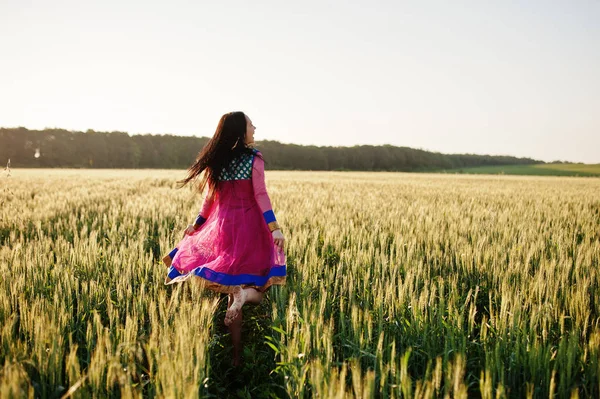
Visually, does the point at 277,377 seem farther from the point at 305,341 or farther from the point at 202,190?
the point at 202,190

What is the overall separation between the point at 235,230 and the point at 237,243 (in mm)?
125

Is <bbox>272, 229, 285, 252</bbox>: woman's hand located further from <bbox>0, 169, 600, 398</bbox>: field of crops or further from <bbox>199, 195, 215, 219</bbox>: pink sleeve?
<bbox>199, 195, 215, 219</bbox>: pink sleeve

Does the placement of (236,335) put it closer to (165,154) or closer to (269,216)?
(269,216)

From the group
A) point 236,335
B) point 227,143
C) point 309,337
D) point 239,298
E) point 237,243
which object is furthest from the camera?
point 227,143

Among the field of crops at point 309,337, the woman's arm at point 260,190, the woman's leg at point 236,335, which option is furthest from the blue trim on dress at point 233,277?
the woman's arm at point 260,190

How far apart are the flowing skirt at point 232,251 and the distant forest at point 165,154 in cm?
5408

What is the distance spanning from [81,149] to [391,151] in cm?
5573

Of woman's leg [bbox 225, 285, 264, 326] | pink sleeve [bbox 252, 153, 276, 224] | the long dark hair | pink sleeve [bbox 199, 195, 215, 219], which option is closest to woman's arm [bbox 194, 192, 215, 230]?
pink sleeve [bbox 199, 195, 215, 219]

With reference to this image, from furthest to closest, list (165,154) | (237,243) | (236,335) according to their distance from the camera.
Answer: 1. (165,154)
2. (237,243)
3. (236,335)

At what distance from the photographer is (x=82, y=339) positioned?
2.20 m

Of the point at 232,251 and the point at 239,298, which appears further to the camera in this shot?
the point at 232,251

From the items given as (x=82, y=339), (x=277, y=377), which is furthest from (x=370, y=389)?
(x=82, y=339)

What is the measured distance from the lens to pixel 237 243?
2570 millimetres

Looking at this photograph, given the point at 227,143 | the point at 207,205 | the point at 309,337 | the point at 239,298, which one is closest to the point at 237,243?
the point at 239,298
